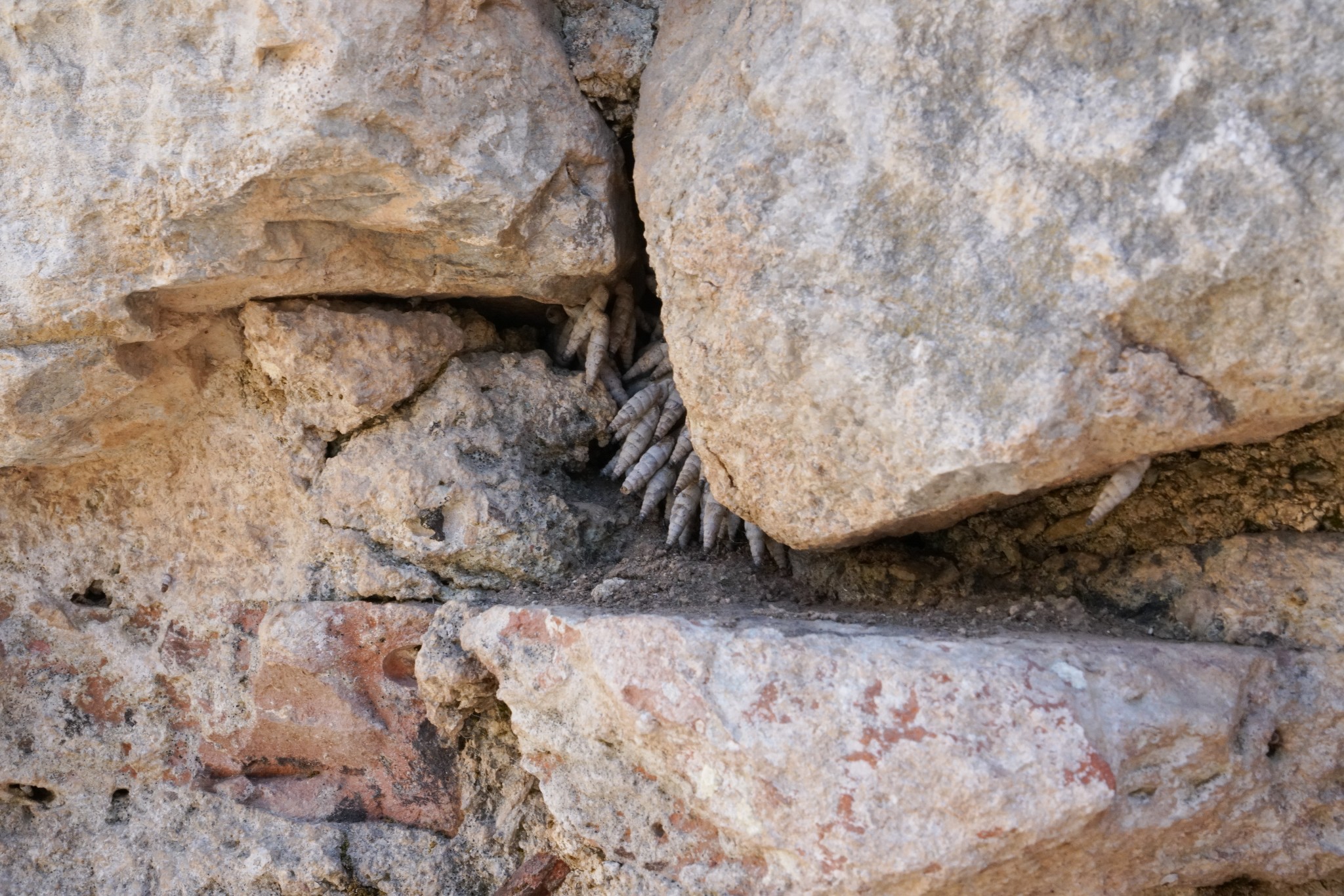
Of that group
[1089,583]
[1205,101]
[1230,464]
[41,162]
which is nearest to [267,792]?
[41,162]

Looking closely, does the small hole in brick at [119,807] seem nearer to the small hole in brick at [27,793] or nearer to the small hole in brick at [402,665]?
the small hole in brick at [27,793]

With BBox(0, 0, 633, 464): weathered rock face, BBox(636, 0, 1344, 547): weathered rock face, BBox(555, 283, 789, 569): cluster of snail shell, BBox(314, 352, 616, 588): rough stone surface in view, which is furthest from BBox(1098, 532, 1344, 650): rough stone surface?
BBox(0, 0, 633, 464): weathered rock face

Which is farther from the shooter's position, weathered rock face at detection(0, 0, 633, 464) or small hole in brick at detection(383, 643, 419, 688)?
small hole in brick at detection(383, 643, 419, 688)

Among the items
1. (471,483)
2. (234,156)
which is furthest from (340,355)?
(234,156)

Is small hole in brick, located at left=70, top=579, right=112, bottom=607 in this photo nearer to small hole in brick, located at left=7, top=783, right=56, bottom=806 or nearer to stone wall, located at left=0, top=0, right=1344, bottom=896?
stone wall, located at left=0, top=0, right=1344, bottom=896

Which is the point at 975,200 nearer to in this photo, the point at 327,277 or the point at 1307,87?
the point at 1307,87

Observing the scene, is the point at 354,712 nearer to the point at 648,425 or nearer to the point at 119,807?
the point at 119,807
